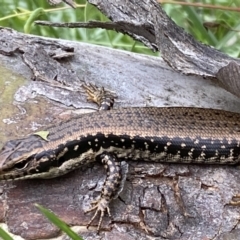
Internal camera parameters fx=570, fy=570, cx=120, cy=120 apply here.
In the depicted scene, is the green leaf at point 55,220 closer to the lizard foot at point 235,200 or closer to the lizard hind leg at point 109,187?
the lizard hind leg at point 109,187

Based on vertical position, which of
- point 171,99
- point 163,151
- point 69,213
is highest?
point 171,99

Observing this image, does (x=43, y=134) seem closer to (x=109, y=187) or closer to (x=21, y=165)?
(x=21, y=165)

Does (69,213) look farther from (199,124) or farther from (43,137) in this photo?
(199,124)

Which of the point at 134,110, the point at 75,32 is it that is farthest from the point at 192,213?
the point at 75,32

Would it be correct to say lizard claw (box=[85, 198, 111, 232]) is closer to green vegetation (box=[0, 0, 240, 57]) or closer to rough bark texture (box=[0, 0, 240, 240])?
rough bark texture (box=[0, 0, 240, 240])

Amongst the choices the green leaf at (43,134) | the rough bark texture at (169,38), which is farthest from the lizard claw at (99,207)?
the rough bark texture at (169,38)

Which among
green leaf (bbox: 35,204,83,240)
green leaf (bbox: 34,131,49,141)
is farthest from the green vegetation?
green leaf (bbox: 35,204,83,240)

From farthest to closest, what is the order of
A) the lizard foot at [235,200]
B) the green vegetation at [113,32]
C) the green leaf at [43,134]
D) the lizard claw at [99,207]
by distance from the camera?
the green vegetation at [113,32] → the green leaf at [43,134] → the lizard foot at [235,200] → the lizard claw at [99,207]
